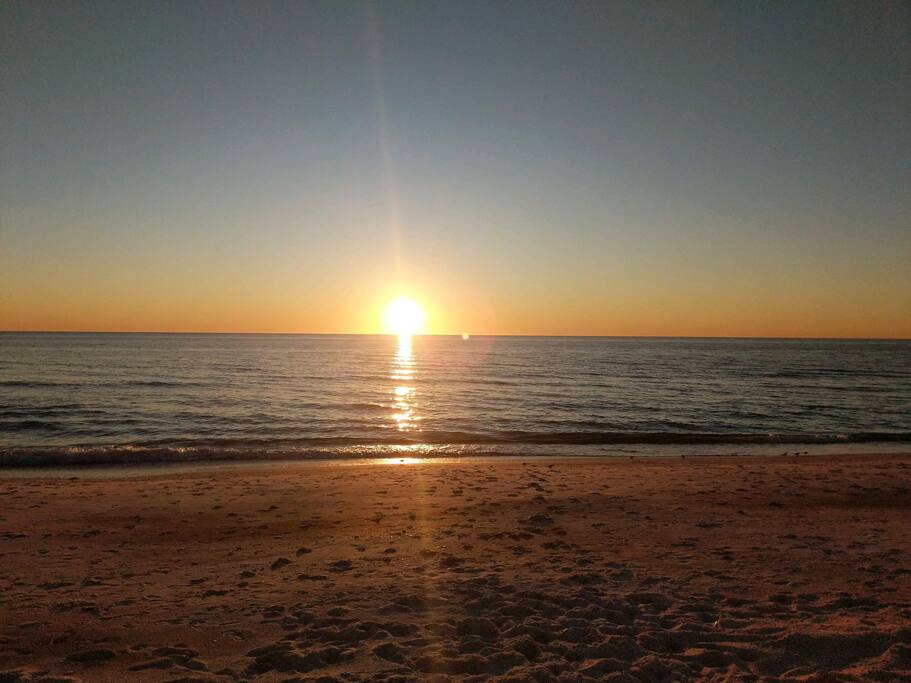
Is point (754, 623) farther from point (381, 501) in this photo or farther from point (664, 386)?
point (664, 386)

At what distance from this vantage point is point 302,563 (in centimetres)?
847

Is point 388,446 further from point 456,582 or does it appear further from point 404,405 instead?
point 456,582

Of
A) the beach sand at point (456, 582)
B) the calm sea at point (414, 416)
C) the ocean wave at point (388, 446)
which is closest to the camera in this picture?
the beach sand at point (456, 582)

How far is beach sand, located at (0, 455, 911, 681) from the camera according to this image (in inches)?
218

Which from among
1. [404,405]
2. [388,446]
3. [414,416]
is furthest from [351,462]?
[404,405]

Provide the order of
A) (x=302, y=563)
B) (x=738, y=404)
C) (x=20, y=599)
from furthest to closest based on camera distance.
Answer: (x=738, y=404)
(x=302, y=563)
(x=20, y=599)

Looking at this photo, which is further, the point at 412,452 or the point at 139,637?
the point at 412,452

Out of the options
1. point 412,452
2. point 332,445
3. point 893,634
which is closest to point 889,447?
point 412,452

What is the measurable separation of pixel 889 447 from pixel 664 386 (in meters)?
25.6

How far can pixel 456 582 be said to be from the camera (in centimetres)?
757

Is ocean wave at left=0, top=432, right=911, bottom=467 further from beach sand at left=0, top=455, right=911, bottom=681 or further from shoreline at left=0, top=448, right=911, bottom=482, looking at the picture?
beach sand at left=0, top=455, right=911, bottom=681

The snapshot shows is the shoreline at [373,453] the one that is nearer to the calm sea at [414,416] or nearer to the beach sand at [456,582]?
the calm sea at [414,416]

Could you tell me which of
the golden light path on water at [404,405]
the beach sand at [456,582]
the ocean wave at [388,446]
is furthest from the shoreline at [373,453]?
the golden light path on water at [404,405]

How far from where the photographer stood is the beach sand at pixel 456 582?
218 inches
